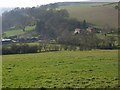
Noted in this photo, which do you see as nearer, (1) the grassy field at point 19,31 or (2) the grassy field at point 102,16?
(2) the grassy field at point 102,16

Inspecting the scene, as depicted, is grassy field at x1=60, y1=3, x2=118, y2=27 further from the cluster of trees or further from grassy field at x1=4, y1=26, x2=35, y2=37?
the cluster of trees

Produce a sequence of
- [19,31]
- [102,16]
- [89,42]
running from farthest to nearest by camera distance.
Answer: [102,16], [19,31], [89,42]

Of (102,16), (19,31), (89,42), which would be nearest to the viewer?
(89,42)

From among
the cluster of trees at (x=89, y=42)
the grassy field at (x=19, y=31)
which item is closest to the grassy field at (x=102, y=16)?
the grassy field at (x=19, y=31)

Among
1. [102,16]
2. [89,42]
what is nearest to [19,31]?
[102,16]

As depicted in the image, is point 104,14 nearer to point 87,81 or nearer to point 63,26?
point 63,26

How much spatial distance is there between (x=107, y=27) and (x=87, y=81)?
46.6m

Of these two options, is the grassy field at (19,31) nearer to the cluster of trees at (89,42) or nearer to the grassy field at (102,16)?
the grassy field at (102,16)

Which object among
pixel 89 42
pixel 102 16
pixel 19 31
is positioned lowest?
pixel 89 42

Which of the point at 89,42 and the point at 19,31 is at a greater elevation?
the point at 19,31

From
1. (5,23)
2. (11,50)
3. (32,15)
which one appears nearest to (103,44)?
(11,50)

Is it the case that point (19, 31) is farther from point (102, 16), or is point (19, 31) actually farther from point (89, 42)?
point (89, 42)

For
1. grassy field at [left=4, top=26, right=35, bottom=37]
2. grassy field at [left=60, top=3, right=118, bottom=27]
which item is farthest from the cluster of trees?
grassy field at [left=4, top=26, right=35, bottom=37]

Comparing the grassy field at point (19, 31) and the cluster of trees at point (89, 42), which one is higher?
the grassy field at point (19, 31)
